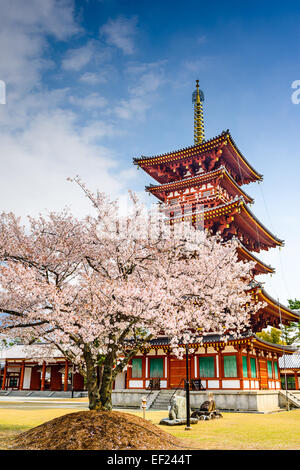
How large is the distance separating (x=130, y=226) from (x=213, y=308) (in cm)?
441

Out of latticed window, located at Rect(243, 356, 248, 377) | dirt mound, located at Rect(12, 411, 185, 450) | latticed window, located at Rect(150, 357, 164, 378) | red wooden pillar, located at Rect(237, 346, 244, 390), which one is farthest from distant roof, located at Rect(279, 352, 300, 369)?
dirt mound, located at Rect(12, 411, 185, 450)

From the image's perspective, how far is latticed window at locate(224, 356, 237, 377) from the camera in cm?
2364

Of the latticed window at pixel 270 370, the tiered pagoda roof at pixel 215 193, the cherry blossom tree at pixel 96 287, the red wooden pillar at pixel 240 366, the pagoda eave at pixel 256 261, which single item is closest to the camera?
the cherry blossom tree at pixel 96 287

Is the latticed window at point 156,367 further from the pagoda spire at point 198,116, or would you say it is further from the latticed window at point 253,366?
the pagoda spire at point 198,116

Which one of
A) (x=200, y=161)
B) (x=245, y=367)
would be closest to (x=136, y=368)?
(x=245, y=367)

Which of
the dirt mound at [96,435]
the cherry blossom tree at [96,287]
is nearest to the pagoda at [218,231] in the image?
the cherry blossom tree at [96,287]

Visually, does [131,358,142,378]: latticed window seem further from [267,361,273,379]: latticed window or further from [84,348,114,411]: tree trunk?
[84,348,114,411]: tree trunk

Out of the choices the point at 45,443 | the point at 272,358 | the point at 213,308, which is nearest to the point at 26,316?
the point at 45,443

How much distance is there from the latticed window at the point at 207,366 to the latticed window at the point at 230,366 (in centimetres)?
88

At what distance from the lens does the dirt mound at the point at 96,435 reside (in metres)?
8.70

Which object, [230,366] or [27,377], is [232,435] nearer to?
[230,366]

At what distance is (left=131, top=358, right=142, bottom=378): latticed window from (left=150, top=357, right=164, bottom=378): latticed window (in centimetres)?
99

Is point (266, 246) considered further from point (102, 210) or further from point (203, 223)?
point (102, 210)

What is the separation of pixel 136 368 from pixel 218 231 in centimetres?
1232
